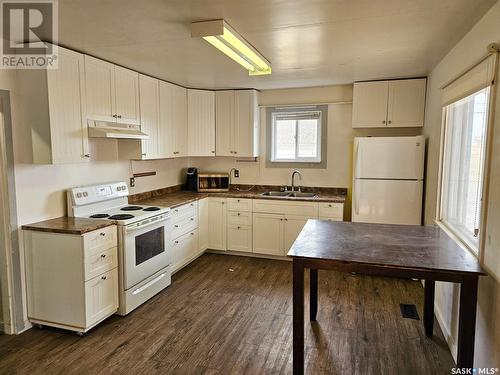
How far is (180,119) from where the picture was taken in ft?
15.2

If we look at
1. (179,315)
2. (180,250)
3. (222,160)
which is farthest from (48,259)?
(222,160)

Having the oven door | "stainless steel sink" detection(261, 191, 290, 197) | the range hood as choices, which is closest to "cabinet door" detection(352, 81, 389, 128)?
"stainless steel sink" detection(261, 191, 290, 197)

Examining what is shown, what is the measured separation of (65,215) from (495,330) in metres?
3.37

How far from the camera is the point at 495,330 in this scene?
1.78m

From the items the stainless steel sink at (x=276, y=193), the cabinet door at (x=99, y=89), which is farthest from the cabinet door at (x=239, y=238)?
the cabinet door at (x=99, y=89)

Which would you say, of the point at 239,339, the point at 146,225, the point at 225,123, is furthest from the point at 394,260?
the point at 225,123

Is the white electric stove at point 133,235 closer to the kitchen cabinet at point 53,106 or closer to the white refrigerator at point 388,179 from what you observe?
the kitchen cabinet at point 53,106

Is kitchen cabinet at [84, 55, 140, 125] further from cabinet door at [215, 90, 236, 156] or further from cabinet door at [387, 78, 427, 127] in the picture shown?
cabinet door at [387, 78, 427, 127]

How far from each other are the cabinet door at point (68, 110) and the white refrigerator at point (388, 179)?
9.90 feet

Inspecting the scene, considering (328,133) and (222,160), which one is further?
(222,160)

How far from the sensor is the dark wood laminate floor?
7.82 ft

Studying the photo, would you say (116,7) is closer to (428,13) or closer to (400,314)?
(428,13)

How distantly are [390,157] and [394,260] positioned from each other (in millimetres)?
2248

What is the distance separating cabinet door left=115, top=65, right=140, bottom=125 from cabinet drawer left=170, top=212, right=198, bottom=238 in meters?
1.24
